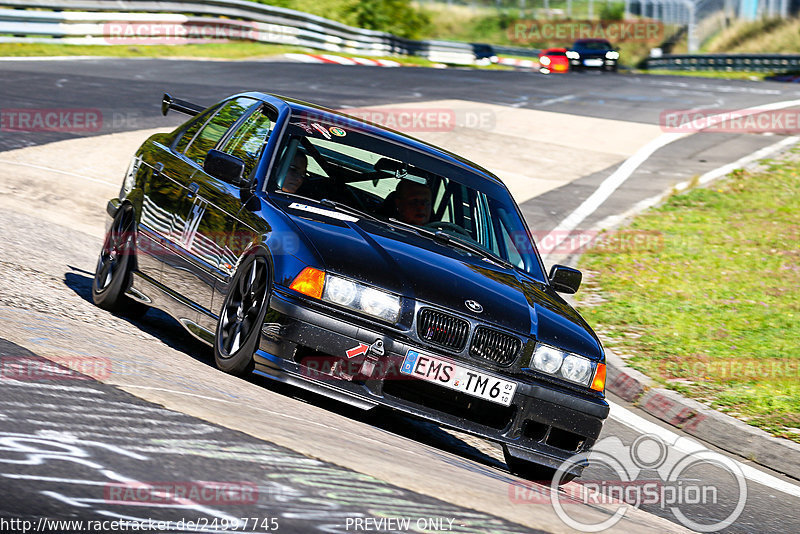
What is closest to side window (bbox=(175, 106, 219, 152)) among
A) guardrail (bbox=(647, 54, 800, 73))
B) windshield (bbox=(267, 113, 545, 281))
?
windshield (bbox=(267, 113, 545, 281))

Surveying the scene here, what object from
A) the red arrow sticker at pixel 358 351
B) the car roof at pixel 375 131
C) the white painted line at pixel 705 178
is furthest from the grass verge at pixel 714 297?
the red arrow sticker at pixel 358 351

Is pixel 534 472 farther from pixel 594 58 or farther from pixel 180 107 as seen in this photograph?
pixel 594 58

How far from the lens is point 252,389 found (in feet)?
18.5

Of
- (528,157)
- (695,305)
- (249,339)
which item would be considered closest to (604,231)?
(695,305)

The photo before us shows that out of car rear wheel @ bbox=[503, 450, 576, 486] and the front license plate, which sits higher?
the front license plate

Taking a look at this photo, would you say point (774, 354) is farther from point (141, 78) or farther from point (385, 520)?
point (141, 78)

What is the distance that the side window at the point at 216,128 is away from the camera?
7.49 m

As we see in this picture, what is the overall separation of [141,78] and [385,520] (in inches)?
771

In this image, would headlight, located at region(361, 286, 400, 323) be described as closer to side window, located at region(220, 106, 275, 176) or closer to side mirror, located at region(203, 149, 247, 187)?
side mirror, located at region(203, 149, 247, 187)
